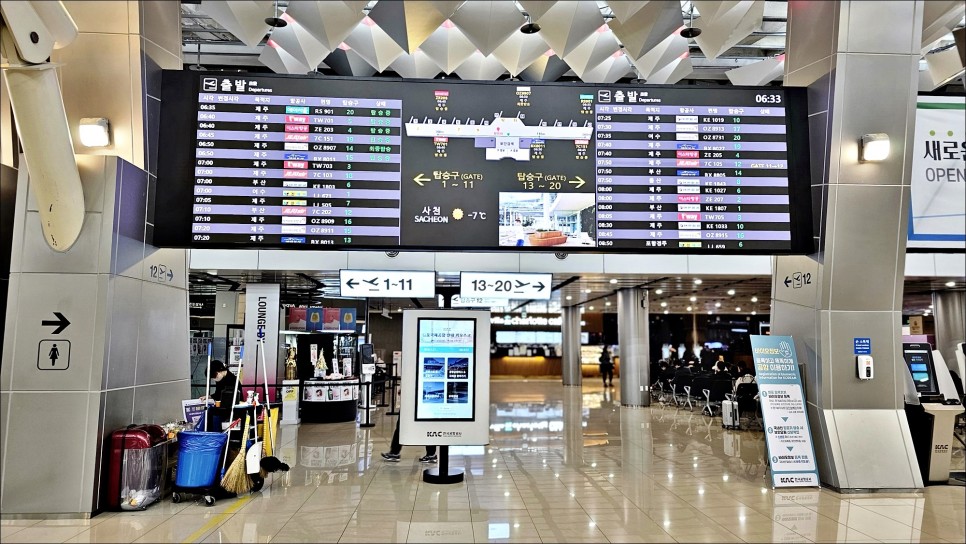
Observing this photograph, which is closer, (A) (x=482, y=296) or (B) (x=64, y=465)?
(B) (x=64, y=465)

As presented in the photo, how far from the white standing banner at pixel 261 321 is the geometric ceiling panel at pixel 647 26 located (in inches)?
365

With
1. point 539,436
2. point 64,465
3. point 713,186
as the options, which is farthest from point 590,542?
point 539,436

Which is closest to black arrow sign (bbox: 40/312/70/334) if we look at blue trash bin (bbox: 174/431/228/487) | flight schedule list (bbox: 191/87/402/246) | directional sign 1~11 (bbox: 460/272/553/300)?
flight schedule list (bbox: 191/87/402/246)

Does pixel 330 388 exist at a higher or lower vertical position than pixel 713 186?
lower

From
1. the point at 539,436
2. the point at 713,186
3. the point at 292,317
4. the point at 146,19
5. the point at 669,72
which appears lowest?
the point at 539,436

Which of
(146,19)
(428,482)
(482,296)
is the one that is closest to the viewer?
(146,19)

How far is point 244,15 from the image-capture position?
589 centimetres

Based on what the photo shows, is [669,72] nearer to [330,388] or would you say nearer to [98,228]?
[98,228]

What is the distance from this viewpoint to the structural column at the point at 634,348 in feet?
53.6

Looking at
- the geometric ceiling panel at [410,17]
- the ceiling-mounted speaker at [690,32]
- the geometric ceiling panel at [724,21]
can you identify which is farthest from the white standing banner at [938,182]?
the geometric ceiling panel at [410,17]

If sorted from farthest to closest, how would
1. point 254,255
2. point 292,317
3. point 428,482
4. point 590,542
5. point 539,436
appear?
point 292,317 → point 254,255 → point 539,436 → point 428,482 → point 590,542

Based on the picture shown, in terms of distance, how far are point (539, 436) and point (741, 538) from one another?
5.63m

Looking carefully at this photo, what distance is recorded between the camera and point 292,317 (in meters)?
14.0

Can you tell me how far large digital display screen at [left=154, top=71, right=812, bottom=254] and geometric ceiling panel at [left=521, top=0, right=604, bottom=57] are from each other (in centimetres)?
64
